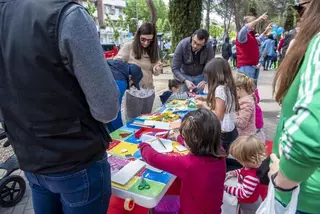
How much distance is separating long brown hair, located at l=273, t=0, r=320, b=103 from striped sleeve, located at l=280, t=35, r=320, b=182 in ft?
0.53

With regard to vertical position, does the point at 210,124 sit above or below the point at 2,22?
below

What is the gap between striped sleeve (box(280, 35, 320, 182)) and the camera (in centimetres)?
58

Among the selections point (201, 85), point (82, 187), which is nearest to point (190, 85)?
point (201, 85)

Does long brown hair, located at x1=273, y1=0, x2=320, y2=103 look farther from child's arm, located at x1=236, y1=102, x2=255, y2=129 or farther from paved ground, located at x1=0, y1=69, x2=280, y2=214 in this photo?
paved ground, located at x1=0, y1=69, x2=280, y2=214

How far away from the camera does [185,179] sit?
1.46 metres

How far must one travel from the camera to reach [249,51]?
4.64 meters

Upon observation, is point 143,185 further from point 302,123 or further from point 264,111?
point 264,111

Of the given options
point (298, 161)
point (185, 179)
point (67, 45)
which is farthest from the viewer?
point (185, 179)

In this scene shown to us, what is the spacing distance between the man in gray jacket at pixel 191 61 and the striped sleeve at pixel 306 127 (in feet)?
9.52

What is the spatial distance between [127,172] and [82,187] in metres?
0.48

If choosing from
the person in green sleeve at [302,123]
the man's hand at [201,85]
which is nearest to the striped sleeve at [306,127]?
the person in green sleeve at [302,123]

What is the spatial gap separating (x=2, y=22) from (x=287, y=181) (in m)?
1.05

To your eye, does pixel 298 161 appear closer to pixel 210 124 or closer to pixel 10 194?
pixel 210 124

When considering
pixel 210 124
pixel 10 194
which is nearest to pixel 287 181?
pixel 210 124
